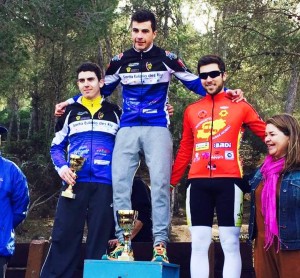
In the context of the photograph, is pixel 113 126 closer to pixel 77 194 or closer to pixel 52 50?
pixel 77 194

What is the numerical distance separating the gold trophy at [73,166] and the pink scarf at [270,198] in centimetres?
135

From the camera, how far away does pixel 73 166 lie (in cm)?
437

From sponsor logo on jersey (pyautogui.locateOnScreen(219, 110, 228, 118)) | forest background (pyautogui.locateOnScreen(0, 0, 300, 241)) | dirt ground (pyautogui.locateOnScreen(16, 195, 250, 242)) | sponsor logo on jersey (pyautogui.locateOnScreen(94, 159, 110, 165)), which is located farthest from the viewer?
dirt ground (pyautogui.locateOnScreen(16, 195, 250, 242))

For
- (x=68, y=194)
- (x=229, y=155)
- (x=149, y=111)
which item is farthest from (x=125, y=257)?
(x=149, y=111)

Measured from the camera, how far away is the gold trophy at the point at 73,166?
4.33m

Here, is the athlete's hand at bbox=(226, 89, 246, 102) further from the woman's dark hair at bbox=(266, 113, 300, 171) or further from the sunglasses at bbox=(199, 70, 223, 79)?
the woman's dark hair at bbox=(266, 113, 300, 171)

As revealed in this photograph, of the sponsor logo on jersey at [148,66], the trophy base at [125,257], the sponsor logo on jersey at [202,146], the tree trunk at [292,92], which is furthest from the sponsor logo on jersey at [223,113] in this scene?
the tree trunk at [292,92]

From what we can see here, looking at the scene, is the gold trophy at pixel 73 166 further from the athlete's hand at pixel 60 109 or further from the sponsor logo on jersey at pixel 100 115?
the athlete's hand at pixel 60 109

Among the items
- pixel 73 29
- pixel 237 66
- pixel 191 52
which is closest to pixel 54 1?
pixel 73 29

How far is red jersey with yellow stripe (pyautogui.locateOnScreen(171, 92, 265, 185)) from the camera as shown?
4.17 metres

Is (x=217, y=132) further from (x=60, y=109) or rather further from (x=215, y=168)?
(x=60, y=109)

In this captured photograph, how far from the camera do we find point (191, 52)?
15.7m

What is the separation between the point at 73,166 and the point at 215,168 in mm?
1054

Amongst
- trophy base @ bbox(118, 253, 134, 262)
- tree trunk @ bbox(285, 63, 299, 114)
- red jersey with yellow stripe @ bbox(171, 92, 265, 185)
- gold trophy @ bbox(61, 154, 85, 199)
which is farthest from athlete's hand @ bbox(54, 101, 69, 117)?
tree trunk @ bbox(285, 63, 299, 114)
